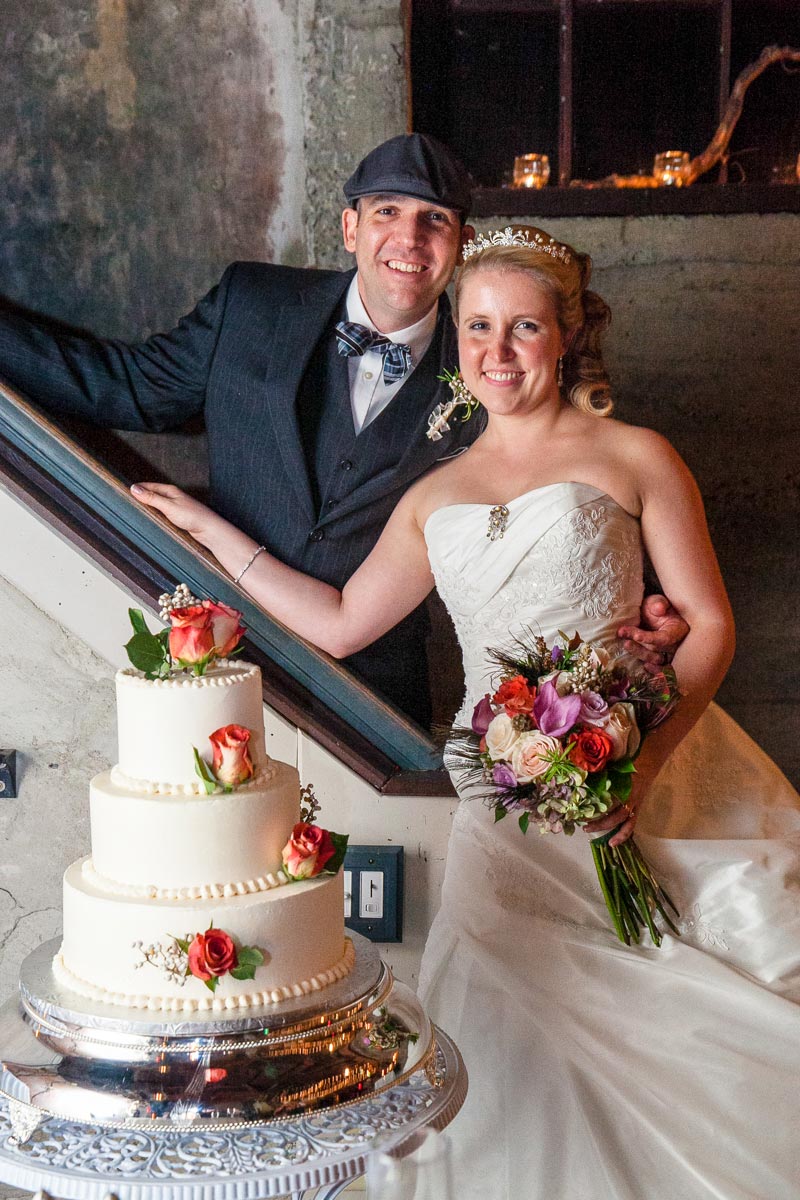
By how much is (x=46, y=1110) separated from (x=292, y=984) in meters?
0.32

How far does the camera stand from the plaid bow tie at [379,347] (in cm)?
254

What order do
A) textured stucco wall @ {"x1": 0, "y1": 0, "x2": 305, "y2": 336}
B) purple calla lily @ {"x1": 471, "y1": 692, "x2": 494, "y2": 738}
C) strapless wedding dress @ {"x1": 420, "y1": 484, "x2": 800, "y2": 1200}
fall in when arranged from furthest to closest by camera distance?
textured stucco wall @ {"x1": 0, "y1": 0, "x2": 305, "y2": 336}, purple calla lily @ {"x1": 471, "y1": 692, "x2": 494, "y2": 738}, strapless wedding dress @ {"x1": 420, "y1": 484, "x2": 800, "y2": 1200}

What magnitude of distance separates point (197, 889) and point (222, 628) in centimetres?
36

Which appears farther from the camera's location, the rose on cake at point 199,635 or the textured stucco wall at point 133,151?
the textured stucco wall at point 133,151

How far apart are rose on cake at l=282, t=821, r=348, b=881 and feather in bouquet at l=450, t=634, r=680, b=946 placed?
1.04 ft

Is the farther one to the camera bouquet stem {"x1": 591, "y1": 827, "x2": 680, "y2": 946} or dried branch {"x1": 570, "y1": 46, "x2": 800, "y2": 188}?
dried branch {"x1": 570, "y1": 46, "x2": 800, "y2": 188}

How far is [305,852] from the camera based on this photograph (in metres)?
1.55

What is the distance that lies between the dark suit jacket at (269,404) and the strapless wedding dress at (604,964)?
0.77ft

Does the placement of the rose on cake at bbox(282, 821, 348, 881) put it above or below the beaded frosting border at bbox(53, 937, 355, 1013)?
above

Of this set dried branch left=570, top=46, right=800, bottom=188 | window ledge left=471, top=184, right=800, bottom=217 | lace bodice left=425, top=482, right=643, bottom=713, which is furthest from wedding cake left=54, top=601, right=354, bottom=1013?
dried branch left=570, top=46, right=800, bottom=188

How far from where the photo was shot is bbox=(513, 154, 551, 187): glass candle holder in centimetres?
311

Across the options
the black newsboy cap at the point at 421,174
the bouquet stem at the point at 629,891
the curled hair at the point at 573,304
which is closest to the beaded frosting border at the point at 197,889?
the bouquet stem at the point at 629,891

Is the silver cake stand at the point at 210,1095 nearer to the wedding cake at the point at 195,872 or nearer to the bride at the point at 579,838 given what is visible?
the wedding cake at the point at 195,872

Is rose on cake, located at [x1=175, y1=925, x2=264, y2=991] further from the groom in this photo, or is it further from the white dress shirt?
the white dress shirt
